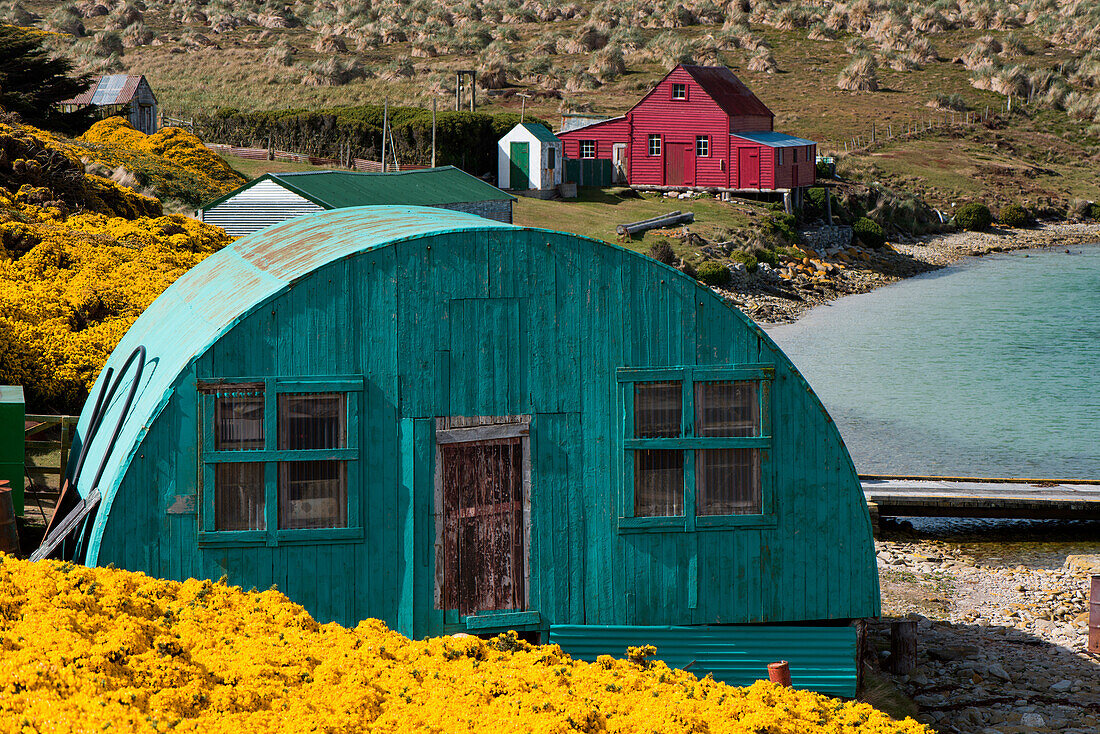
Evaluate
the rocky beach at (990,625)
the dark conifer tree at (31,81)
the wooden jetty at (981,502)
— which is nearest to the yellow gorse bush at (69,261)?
the dark conifer tree at (31,81)

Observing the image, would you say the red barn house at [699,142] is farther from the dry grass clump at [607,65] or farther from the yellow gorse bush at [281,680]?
the yellow gorse bush at [281,680]

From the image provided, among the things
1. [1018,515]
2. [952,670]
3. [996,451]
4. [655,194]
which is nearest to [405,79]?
[655,194]

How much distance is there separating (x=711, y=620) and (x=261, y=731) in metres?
5.86

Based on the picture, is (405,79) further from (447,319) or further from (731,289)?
(447,319)

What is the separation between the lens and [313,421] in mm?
11391

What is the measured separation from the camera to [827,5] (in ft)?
357

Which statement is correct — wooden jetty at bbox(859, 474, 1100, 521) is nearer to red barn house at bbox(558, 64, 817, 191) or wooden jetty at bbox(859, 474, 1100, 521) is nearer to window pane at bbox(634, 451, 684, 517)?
window pane at bbox(634, 451, 684, 517)

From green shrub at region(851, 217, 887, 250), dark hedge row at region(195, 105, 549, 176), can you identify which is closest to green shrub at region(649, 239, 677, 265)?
dark hedge row at region(195, 105, 549, 176)

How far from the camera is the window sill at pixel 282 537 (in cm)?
1120

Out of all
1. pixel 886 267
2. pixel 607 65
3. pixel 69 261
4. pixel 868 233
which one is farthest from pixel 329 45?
pixel 69 261

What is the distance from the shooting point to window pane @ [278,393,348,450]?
11328mm

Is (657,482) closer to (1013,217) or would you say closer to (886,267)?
(886,267)

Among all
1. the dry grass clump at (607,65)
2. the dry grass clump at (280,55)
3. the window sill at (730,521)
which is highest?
the dry grass clump at (280,55)

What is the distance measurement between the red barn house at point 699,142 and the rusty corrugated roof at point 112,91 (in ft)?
72.6
